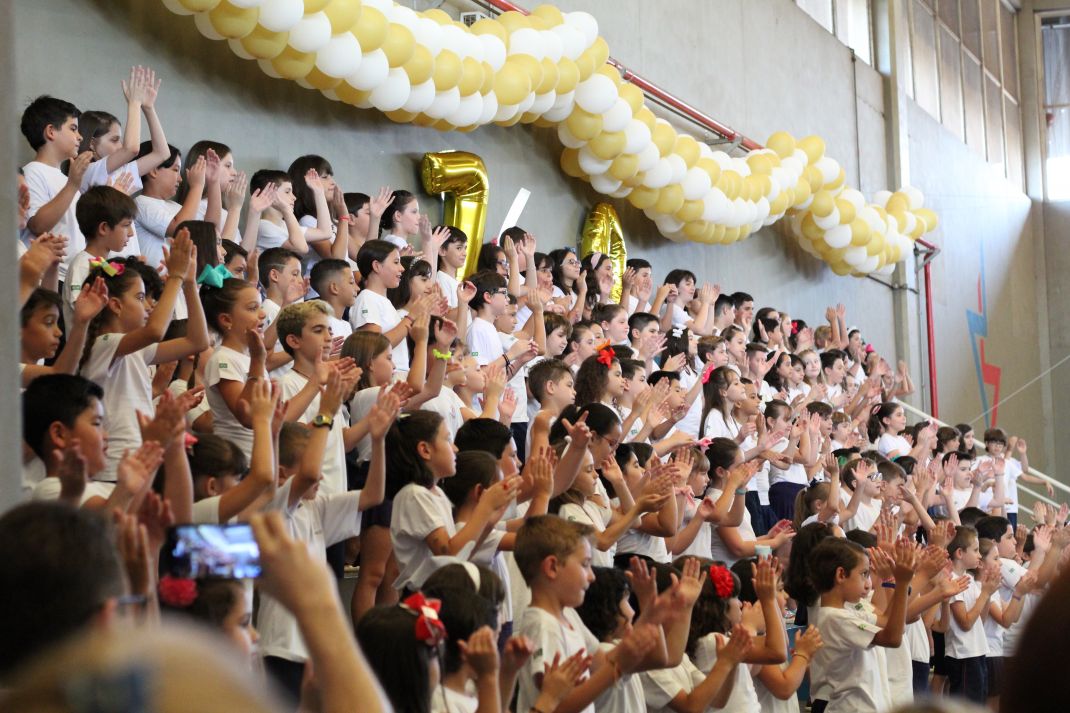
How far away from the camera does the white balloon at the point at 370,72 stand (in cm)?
610

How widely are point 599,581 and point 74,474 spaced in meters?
1.76

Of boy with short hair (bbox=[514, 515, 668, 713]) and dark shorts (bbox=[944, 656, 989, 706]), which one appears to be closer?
boy with short hair (bbox=[514, 515, 668, 713])

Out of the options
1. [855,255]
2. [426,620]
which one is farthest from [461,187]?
[426,620]

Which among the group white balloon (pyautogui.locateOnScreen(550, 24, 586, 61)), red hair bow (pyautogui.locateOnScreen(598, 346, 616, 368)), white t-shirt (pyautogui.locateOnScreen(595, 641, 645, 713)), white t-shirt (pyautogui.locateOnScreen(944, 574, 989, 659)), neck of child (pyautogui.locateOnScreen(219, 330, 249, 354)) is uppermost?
white balloon (pyautogui.locateOnScreen(550, 24, 586, 61))

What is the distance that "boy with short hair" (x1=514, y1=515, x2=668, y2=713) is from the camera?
11.0 feet

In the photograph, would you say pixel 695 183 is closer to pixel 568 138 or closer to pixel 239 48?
pixel 568 138

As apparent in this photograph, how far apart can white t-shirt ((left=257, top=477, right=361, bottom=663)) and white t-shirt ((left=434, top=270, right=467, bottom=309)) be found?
2.48 m

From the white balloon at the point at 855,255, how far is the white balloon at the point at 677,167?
312 cm

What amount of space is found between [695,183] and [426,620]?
6.75 metres

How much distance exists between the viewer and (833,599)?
4629 millimetres

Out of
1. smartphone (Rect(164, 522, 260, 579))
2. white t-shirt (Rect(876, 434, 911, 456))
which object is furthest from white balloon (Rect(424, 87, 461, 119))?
smartphone (Rect(164, 522, 260, 579))

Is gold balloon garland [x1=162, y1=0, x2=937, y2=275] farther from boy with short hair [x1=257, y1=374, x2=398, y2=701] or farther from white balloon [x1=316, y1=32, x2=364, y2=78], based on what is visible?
boy with short hair [x1=257, y1=374, x2=398, y2=701]

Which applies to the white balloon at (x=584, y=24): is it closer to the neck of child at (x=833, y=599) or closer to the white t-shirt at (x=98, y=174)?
the white t-shirt at (x=98, y=174)


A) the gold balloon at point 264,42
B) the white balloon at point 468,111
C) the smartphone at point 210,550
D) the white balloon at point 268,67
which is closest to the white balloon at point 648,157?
the white balloon at point 468,111
